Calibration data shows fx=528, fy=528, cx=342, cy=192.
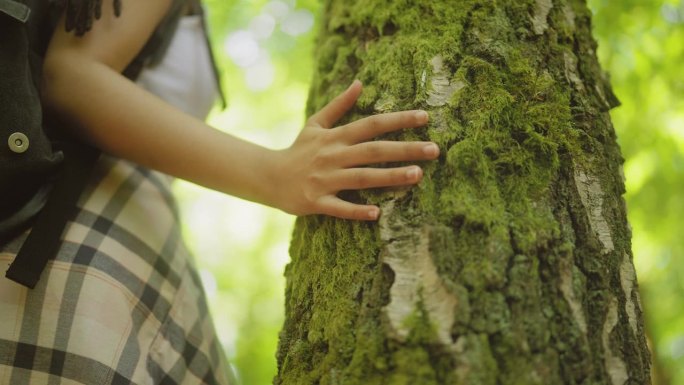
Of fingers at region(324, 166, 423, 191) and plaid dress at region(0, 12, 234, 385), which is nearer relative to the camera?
fingers at region(324, 166, 423, 191)

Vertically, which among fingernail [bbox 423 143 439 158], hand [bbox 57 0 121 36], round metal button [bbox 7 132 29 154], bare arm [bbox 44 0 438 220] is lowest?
round metal button [bbox 7 132 29 154]

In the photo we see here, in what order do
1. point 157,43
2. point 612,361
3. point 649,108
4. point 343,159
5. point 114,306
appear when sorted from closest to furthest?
1. point 612,361
2. point 343,159
3. point 114,306
4. point 157,43
5. point 649,108

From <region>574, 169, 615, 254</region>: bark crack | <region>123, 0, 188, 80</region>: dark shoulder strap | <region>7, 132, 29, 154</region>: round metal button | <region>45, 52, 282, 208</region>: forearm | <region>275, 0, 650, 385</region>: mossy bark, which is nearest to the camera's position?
<region>275, 0, 650, 385</region>: mossy bark

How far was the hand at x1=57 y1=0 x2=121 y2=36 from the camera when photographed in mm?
1462

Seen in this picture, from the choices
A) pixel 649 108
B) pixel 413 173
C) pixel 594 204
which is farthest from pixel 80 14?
pixel 649 108

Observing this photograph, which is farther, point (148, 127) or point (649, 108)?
point (649, 108)

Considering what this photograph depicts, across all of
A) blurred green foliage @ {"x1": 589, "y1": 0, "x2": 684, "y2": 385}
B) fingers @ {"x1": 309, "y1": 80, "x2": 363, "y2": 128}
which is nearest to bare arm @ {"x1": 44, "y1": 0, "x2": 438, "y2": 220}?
fingers @ {"x1": 309, "y1": 80, "x2": 363, "y2": 128}

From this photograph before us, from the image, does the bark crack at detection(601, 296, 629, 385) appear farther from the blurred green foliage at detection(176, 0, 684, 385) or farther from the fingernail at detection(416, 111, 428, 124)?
the blurred green foliage at detection(176, 0, 684, 385)

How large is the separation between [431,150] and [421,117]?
0.29 ft

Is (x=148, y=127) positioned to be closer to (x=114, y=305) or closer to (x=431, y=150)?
(x=114, y=305)

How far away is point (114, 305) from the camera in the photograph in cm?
140

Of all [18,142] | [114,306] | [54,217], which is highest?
[18,142]

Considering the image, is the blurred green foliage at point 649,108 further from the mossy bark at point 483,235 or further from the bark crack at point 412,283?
the bark crack at point 412,283

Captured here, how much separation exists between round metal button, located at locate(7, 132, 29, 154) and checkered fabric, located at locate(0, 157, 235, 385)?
0.25 m
